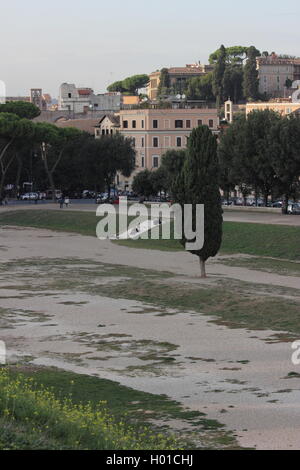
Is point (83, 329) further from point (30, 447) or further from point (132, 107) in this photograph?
point (132, 107)

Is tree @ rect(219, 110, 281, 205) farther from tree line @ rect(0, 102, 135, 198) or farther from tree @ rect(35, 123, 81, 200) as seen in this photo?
tree @ rect(35, 123, 81, 200)

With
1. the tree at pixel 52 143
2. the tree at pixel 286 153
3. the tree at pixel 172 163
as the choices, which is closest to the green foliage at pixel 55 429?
the tree at pixel 286 153

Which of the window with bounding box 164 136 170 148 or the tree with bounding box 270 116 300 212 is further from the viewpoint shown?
the window with bounding box 164 136 170 148

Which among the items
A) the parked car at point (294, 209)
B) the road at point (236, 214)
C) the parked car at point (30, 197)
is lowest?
the road at point (236, 214)

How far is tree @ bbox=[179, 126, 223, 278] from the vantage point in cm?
4406

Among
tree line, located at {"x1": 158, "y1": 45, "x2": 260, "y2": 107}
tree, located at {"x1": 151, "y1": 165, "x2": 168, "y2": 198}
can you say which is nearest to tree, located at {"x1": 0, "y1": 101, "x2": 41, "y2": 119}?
tree, located at {"x1": 151, "y1": 165, "x2": 168, "y2": 198}

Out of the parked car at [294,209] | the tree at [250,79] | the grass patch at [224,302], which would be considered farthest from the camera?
the tree at [250,79]

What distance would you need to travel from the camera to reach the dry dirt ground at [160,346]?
22469 mm

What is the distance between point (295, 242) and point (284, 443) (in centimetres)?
3933

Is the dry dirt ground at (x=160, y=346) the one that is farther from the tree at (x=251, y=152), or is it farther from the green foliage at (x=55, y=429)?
the tree at (x=251, y=152)

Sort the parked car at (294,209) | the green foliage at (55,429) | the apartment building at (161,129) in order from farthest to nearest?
the apartment building at (161,129) < the parked car at (294,209) < the green foliage at (55,429)

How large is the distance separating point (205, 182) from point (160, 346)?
15476mm

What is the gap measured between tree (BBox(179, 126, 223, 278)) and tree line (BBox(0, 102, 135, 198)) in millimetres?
48315

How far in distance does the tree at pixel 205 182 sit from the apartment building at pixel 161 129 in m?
63.0
